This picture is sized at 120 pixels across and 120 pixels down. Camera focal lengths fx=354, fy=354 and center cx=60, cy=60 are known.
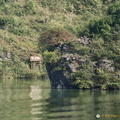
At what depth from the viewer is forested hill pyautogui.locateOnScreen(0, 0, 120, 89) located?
4725 centimetres

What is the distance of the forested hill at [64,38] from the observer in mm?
47250

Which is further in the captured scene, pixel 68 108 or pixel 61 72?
pixel 61 72

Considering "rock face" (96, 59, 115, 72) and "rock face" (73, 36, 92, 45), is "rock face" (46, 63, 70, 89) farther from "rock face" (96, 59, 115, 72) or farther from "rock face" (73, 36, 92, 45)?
"rock face" (73, 36, 92, 45)

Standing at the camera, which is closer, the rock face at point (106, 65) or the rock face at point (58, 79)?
the rock face at point (106, 65)

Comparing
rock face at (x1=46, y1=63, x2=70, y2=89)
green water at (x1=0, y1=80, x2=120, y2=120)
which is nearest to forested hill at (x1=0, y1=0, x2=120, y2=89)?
rock face at (x1=46, y1=63, x2=70, y2=89)

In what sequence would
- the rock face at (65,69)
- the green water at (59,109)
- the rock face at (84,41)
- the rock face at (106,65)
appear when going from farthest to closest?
the rock face at (84,41) → the rock face at (65,69) → the rock face at (106,65) → the green water at (59,109)

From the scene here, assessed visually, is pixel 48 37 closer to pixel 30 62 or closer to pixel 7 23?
pixel 30 62

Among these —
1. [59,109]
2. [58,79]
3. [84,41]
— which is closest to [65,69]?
[58,79]

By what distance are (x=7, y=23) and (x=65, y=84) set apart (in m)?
60.2

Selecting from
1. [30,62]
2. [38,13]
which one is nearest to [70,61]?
[30,62]

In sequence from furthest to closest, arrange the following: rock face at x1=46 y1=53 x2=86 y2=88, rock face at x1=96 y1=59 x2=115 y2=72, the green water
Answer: rock face at x1=46 y1=53 x2=86 y2=88
rock face at x1=96 y1=59 x2=115 y2=72
the green water

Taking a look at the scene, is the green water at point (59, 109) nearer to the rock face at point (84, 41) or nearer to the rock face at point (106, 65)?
the rock face at point (106, 65)

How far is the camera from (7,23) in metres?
104

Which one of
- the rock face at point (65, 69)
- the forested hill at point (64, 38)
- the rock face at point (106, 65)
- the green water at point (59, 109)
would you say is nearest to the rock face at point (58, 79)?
the rock face at point (65, 69)
